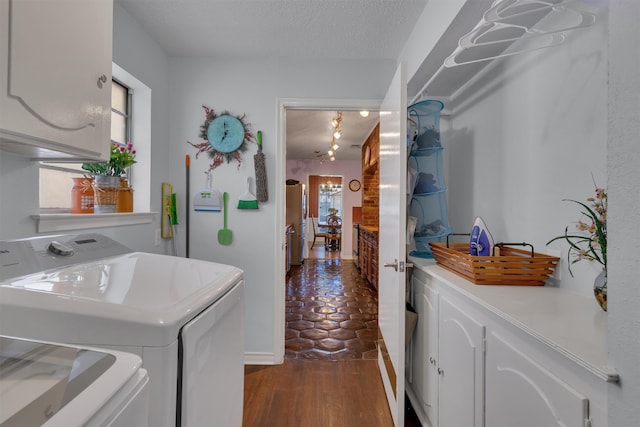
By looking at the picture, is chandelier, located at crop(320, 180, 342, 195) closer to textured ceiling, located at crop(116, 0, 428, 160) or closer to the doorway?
the doorway

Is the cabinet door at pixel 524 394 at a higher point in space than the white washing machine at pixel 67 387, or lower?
lower

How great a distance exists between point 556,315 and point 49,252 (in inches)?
66.3

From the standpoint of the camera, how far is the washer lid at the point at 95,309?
746 mm

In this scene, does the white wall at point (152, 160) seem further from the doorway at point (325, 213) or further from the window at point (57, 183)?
the doorway at point (325, 213)

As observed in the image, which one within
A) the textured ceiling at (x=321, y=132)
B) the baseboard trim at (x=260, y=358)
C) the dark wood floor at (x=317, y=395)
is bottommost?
the dark wood floor at (x=317, y=395)

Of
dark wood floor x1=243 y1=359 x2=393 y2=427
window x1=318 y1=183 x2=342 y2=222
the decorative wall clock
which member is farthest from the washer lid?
window x1=318 y1=183 x2=342 y2=222

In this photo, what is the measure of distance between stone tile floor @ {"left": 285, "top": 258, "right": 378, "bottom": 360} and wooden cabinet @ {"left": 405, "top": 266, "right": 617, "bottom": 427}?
105cm

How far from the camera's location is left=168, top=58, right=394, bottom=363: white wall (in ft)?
7.90

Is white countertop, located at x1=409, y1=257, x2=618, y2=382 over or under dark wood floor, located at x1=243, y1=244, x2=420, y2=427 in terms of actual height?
over

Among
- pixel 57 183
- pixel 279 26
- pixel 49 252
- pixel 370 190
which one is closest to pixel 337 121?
pixel 370 190

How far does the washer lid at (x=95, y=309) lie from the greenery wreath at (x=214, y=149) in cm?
159

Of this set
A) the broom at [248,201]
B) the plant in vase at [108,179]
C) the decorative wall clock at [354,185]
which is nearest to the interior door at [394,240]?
the broom at [248,201]

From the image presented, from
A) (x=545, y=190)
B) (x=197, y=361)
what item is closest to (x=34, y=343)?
(x=197, y=361)

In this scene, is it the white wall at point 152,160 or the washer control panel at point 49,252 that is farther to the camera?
the white wall at point 152,160
